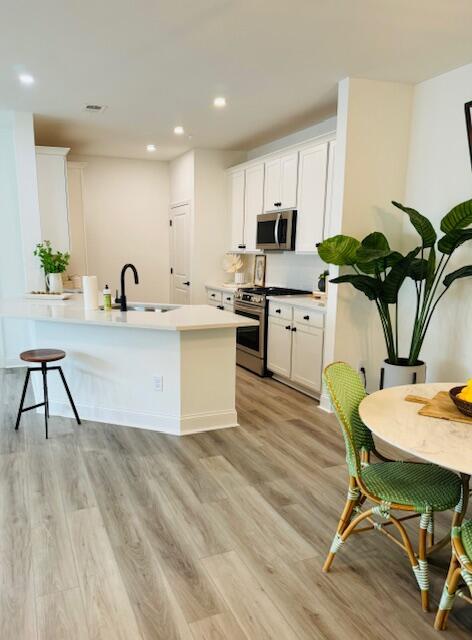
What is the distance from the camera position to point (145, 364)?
139 inches

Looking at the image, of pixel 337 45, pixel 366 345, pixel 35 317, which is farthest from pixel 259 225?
pixel 35 317

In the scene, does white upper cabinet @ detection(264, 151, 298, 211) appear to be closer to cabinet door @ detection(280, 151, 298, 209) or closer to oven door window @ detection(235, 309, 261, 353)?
cabinet door @ detection(280, 151, 298, 209)

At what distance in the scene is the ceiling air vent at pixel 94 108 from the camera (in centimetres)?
434

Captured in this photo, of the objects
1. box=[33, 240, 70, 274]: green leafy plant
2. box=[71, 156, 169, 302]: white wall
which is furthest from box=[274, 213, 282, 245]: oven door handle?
box=[71, 156, 169, 302]: white wall

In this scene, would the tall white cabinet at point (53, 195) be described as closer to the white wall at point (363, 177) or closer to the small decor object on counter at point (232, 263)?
the small decor object on counter at point (232, 263)

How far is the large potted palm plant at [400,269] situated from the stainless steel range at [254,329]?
5.09ft

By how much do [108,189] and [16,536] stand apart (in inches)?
226

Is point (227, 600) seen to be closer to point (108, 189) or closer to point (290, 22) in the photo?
point (290, 22)

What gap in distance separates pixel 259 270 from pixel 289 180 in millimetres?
1528

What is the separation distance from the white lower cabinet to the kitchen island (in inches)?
37.9

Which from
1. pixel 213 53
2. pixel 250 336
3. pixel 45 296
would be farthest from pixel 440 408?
pixel 45 296

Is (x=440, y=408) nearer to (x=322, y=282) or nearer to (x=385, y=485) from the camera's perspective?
(x=385, y=485)

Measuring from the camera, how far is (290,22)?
2660mm

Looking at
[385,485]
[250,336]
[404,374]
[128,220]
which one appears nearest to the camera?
[385,485]
